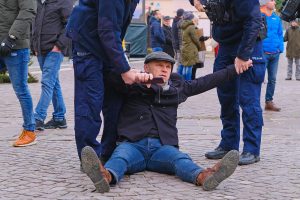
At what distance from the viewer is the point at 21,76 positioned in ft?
22.4

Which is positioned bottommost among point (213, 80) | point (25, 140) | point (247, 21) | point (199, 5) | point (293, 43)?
point (25, 140)

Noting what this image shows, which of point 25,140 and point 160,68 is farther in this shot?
point 25,140

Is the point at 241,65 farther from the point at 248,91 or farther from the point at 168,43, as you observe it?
the point at 168,43

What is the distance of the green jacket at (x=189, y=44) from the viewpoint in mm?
15270

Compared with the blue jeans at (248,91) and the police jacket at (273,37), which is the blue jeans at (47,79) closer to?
the blue jeans at (248,91)

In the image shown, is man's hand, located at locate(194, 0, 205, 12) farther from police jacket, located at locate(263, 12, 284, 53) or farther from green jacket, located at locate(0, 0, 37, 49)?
police jacket, located at locate(263, 12, 284, 53)

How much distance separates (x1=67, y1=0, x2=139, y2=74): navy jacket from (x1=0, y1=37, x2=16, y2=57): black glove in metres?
1.39

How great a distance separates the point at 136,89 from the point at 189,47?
9915mm

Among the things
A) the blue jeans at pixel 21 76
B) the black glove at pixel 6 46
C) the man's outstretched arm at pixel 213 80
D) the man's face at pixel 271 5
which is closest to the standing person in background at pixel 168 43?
the man's face at pixel 271 5

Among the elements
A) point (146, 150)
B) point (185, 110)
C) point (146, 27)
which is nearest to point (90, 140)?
point (146, 150)

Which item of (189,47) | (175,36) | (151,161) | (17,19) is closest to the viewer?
(151,161)

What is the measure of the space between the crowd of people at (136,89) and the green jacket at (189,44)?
865cm

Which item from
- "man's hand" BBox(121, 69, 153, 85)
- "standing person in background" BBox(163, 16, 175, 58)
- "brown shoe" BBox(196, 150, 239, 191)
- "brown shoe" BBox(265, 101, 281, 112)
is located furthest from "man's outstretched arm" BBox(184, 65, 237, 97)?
"standing person in background" BBox(163, 16, 175, 58)

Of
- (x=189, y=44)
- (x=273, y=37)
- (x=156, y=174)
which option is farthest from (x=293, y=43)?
(x=156, y=174)
